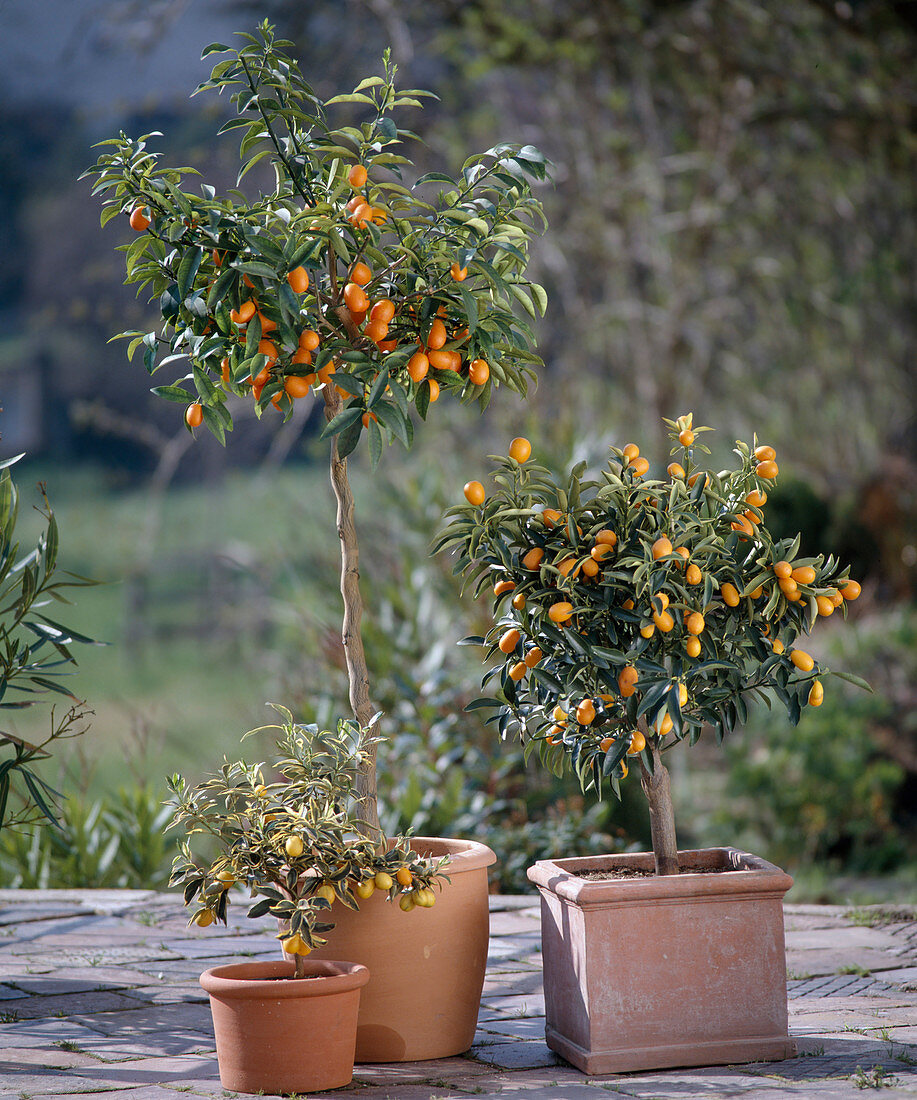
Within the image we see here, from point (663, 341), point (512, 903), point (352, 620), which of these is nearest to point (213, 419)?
point (352, 620)

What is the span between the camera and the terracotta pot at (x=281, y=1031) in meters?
2.06

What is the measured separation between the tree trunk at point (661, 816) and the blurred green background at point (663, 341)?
2.06 meters

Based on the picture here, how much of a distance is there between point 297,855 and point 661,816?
2.47 feet

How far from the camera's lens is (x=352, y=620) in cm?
244

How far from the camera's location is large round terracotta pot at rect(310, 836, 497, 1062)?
7.36 feet

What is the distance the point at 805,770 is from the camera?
5848 millimetres

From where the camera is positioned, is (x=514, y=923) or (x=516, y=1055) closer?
(x=516, y=1055)

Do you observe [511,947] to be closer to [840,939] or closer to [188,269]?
[840,939]

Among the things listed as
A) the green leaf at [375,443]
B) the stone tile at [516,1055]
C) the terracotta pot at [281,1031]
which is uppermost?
the green leaf at [375,443]

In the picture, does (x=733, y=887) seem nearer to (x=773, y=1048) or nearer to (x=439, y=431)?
(x=773, y=1048)

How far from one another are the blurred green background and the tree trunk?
2.06 m

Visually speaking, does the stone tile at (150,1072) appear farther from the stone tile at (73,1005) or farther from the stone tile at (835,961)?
the stone tile at (835,961)

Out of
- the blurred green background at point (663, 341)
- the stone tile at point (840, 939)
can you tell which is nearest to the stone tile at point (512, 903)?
the blurred green background at point (663, 341)

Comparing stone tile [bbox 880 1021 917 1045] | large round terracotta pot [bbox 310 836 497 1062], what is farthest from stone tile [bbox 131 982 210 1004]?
stone tile [bbox 880 1021 917 1045]
